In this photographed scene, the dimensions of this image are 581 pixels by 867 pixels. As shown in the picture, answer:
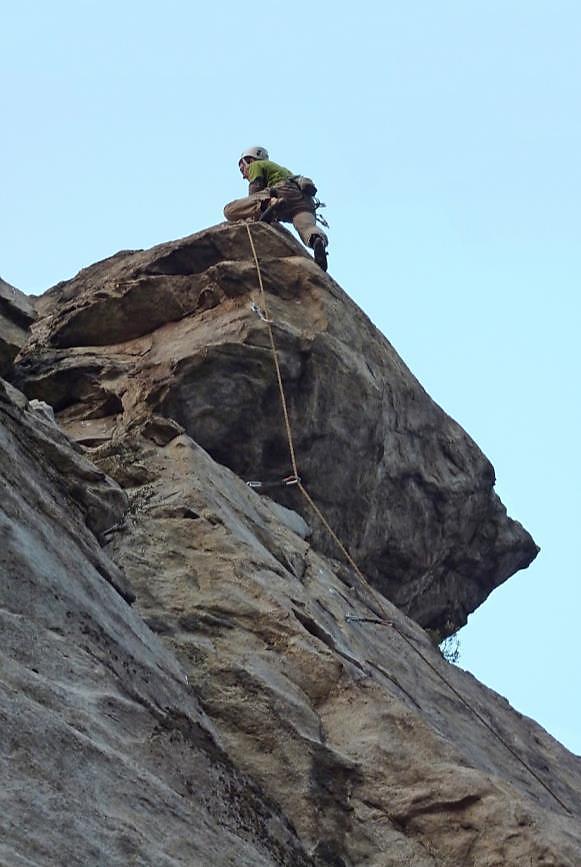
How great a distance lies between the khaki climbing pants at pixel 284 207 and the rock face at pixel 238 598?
41.0 inches

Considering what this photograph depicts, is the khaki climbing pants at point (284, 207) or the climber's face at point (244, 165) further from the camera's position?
the climber's face at point (244, 165)

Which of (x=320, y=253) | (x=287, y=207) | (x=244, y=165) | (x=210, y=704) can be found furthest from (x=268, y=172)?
(x=210, y=704)

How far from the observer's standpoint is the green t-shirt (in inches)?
760

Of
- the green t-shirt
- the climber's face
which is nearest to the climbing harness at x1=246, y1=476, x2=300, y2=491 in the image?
the green t-shirt

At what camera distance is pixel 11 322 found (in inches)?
541

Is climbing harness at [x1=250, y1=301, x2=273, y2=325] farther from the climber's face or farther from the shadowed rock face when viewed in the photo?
the climber's face

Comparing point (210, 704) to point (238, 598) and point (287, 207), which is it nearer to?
point (238, 598)

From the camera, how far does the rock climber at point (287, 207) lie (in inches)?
704

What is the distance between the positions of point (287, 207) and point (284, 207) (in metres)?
0.06

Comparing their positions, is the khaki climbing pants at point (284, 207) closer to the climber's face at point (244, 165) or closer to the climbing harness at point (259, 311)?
the climber's face at point (244, 165)

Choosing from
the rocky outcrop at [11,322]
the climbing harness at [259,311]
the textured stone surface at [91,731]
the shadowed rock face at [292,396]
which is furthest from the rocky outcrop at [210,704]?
the climbing harness at [259,311]

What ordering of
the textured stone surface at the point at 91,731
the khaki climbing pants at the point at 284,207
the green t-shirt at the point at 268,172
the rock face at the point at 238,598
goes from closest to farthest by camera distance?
the textured stone surface at the point at 91,731 < the rock face at the point at 238,598 < the khaki climbing pants at the point at 284,207 < the green t-shirt at the point at 268,172

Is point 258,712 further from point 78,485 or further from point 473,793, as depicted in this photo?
point 78,485

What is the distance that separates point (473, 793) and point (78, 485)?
3.39 meters
